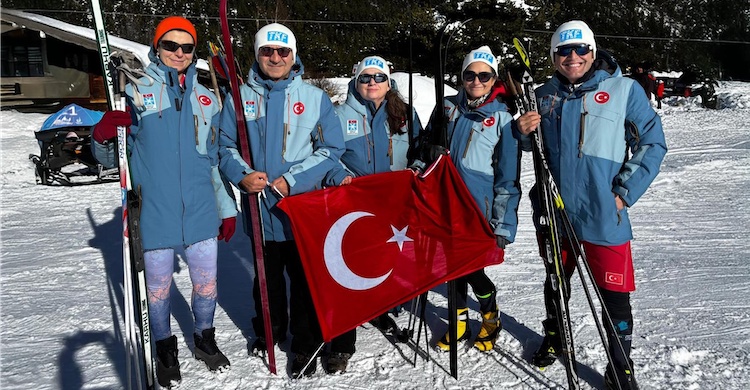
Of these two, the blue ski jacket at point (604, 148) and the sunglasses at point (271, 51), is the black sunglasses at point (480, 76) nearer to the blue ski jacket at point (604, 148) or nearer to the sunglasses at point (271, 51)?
the blue ski jacket at point (604, 148)

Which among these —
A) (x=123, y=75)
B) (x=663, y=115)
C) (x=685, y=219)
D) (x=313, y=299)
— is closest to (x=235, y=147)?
(x=123, y=75)

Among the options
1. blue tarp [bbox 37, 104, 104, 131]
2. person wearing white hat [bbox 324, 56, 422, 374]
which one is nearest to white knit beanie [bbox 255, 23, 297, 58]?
person wearing white hat [bbox 324, 56, 422, 374]

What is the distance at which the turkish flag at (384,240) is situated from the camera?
347 centimetres

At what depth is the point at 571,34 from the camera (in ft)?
9.95

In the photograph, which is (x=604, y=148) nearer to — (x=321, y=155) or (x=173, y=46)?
(x=321, y=155)

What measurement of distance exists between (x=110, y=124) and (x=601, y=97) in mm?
2564

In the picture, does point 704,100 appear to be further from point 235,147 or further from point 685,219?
point 235,147

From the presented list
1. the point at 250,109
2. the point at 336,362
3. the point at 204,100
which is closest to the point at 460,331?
the point at 336,362

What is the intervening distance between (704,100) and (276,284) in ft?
71.7

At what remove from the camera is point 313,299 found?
345 centimetres

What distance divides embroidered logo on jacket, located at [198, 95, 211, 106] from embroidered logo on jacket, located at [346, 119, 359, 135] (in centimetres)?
94

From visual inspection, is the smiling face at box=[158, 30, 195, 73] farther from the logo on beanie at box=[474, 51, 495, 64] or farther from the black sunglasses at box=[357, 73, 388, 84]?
the logo on beanie at box=[474, 51, 495, 64]

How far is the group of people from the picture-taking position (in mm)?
2996

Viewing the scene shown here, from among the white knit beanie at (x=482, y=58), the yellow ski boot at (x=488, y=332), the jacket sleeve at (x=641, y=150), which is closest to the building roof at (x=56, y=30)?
the white knit beanie at (x=482, y=58)
